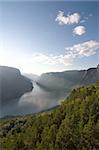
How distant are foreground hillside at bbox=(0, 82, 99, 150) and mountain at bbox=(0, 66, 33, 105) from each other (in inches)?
15.7

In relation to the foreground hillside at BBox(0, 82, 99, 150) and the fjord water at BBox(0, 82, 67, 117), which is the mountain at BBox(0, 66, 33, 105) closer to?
the fjord water at BBox(0, 82, 67, 117)

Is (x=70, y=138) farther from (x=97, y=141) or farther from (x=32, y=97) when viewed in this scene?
(x=32, y=97)

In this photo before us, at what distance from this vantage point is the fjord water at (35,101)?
5.14 m

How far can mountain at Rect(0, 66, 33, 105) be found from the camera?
14.0ft

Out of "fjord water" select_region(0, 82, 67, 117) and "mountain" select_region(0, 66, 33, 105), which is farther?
"fjord water" select_region(0, 82, 67, 117)

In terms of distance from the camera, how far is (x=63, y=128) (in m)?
4.05

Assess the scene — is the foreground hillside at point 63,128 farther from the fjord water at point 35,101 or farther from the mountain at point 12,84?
the mountain at point 12,84

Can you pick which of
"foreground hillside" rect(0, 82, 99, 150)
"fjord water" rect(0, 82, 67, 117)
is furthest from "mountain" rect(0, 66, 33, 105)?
"foreground hillside" rect(0, 82, 99, 150)

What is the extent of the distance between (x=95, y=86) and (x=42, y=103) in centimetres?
115

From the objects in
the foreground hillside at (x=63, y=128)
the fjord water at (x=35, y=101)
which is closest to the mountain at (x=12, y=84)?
the fjord water at (x=35, y=101)

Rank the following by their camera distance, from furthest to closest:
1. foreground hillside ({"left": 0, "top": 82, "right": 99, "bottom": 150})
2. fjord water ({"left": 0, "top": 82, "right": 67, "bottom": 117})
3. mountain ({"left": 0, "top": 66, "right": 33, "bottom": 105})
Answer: fjord water ({"left": 0, "top": 82, "right": 67, "bottom": 117}), mountain ({"left": 0, "top": 66, "right": 33, "bottom": 105}), foreground hillside ({"left": 0, "top": 82, "right": 99, "bottom": 150})

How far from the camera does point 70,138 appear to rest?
12.2 feet

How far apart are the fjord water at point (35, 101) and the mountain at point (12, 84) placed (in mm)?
119

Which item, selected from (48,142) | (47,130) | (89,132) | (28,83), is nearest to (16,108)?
(28,83)
